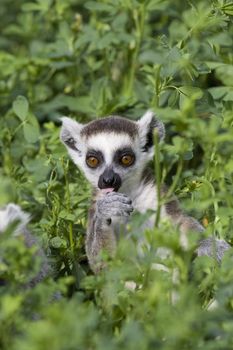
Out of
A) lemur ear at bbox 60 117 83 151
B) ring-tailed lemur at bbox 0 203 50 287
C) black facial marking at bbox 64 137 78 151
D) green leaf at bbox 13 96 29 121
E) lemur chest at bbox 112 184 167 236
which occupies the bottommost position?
lemur chest at bbox 112 184 167 236

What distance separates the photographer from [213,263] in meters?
4.55

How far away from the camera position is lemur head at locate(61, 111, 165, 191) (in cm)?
600

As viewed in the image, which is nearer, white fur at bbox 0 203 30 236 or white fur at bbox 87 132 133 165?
white fur at bbox 0 203 30 236

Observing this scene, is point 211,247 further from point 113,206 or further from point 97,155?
point 97,155

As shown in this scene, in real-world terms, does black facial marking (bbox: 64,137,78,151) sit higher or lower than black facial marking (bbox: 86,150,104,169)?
lower

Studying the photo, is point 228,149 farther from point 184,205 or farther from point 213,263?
point 213,263

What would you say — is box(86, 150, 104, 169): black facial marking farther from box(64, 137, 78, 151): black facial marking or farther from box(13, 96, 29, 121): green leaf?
box(13, 96, 29, 121): green leaf

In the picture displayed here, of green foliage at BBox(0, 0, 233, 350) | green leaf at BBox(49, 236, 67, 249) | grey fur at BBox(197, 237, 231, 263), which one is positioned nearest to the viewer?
green foliage at BBox(0, 0, 233, 350)

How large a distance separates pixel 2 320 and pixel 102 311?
87 cm

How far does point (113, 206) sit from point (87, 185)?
1039 mm

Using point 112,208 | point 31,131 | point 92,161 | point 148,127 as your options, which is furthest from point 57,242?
point 148,127

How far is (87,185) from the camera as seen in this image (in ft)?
21.0

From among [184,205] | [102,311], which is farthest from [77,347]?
[102,311]

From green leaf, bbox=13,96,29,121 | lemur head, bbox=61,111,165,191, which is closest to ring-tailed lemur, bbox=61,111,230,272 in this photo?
lemur head, bbox=61,111,165,191
